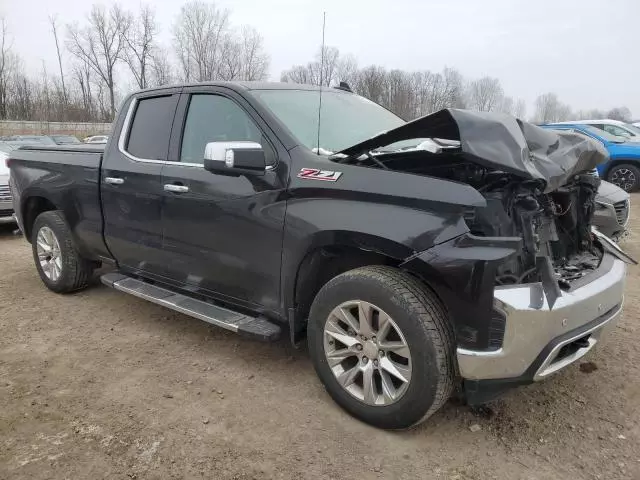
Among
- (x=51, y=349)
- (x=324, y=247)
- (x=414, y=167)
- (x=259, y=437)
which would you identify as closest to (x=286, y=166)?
(x=324, y=247)

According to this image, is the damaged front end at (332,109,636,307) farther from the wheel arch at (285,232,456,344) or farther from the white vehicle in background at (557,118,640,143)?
the white vehicle in background at (557,118,640,143)

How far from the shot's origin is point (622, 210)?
658cm

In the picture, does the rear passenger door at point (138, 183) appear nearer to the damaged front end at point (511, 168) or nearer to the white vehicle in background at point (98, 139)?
the white vehicle in background at point (98, 139)

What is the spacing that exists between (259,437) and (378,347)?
80 cm

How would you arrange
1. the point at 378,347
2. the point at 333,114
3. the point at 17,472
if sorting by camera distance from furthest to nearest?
the point at 333,114, the point at 378,347, the point at 17,472

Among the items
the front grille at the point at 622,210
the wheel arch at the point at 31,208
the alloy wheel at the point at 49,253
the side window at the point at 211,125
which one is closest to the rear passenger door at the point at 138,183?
the side window at the point at 211,125

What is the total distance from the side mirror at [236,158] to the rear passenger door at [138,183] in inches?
34.2

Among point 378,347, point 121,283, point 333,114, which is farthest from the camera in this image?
point 121,283

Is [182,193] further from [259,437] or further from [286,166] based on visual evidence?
[259,437]

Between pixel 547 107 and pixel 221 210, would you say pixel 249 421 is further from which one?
pixel 547 107

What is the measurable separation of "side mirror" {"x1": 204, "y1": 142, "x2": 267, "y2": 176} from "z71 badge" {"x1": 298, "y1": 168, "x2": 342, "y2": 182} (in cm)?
26

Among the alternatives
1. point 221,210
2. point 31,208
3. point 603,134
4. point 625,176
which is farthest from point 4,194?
point 603,134

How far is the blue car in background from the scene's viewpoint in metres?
12.1

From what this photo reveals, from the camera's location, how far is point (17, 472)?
2492 millimetres
